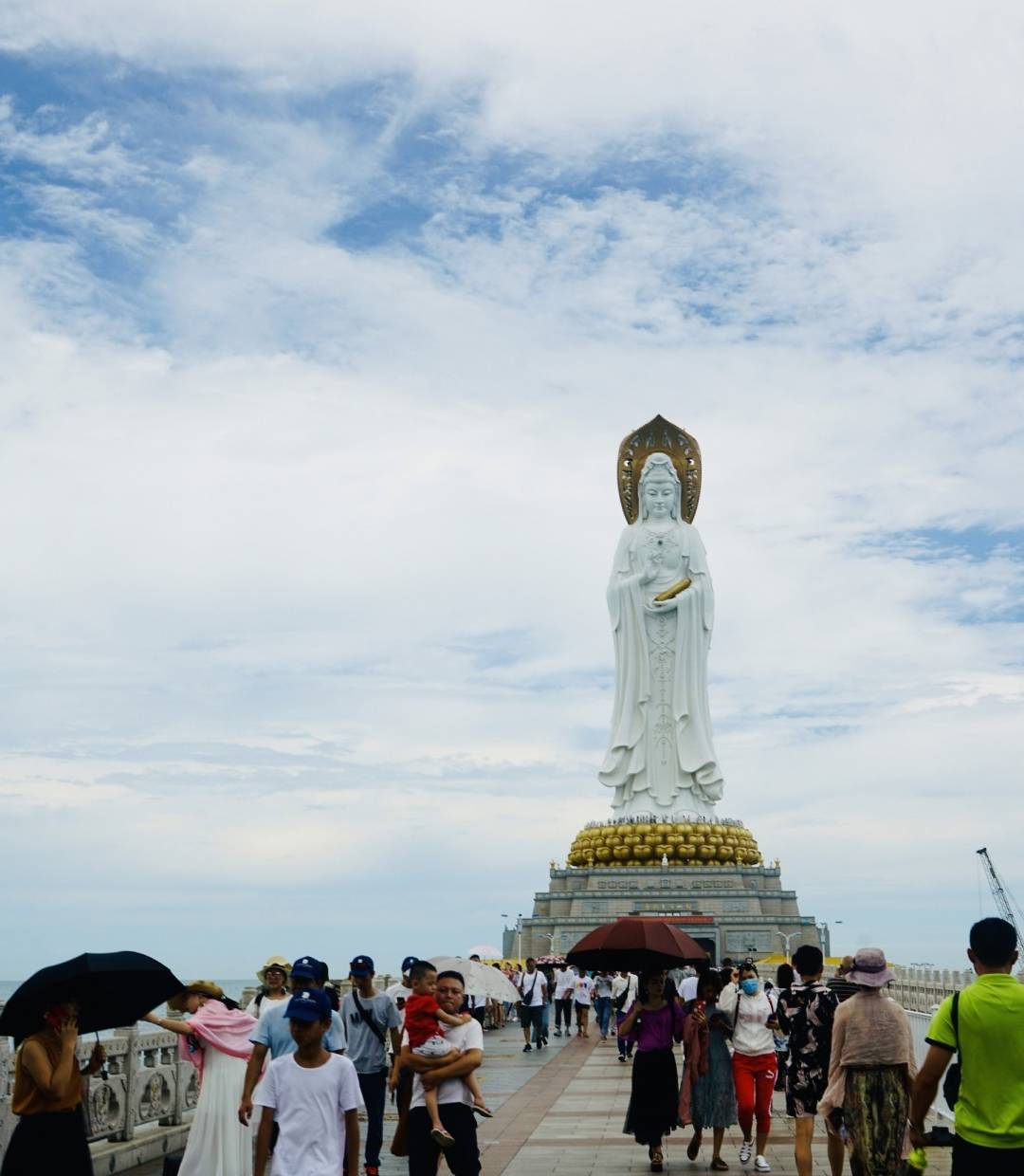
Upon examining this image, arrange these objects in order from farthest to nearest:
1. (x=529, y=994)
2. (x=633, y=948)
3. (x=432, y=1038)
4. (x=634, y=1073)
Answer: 1. (x=529, y=994)
2. (x=633, y=948)
3. (x=634, y=1073)
4. (x=432, y=1038)

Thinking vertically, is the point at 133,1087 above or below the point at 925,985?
below

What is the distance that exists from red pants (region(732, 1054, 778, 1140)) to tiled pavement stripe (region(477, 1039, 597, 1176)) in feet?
4.43

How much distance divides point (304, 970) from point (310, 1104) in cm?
141

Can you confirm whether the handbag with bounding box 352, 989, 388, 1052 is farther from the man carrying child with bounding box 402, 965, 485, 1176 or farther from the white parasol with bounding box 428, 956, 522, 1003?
the man carrying child with bounding box 402, 965, 485, 1176

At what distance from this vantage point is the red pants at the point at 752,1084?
10469 millimetres

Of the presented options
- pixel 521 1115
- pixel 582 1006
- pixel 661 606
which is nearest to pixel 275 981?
pixel 521 1115

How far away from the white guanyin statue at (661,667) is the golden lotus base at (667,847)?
2.29 ft

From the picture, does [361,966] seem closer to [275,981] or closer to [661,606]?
[275,981]

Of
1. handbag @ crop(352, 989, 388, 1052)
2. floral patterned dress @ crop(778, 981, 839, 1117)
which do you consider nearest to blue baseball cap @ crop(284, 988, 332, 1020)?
handbag @ crop(352, 989, 388, 1052)

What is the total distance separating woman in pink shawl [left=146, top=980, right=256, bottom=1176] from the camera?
820 centimetres

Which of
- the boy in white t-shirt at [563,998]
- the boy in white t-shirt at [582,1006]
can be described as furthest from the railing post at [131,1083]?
the boy in white t-shirt at [563,998]

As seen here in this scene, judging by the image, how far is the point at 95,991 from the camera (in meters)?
7.04

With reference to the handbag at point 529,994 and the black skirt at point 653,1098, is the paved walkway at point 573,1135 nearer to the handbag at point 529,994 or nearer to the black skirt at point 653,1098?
the black skirt at point 653,1098

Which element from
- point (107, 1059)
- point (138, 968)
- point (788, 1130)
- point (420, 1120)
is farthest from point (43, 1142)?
point (788, 1130)
